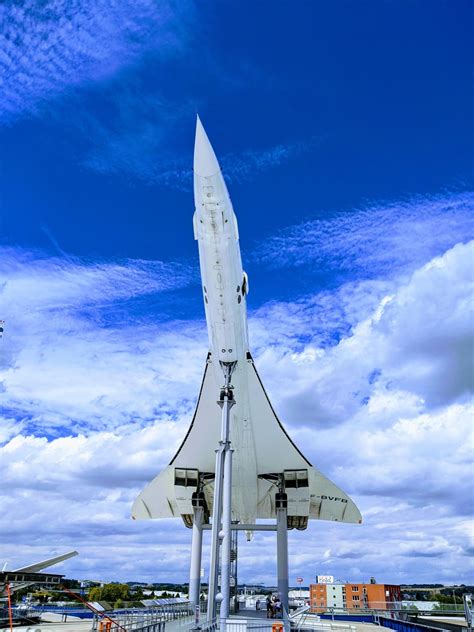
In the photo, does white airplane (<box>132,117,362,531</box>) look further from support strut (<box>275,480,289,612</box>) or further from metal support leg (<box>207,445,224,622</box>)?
metal support leg (<box>207,445,224,622</box>)

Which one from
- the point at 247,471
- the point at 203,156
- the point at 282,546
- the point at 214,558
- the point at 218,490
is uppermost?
the point at 203,156

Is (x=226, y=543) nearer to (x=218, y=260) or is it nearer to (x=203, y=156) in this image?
(x=218, y=260)

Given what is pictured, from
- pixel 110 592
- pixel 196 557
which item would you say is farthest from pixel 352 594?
pixel 196 557

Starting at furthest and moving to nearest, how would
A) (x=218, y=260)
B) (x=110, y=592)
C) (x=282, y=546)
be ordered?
(x=110, y=592) → (x=282, y=546) → (x=218, y=260)

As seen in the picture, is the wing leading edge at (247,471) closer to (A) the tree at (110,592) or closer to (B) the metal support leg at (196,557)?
(B) the metal support leg at (196,557)

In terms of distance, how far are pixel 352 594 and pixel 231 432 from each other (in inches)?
2086

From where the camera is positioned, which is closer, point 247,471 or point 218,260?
point 218,260

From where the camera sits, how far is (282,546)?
23.7 metres

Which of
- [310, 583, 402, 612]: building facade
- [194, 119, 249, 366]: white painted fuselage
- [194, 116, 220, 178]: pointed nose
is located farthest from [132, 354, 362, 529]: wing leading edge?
[310, 583, 402, 612]: building facade

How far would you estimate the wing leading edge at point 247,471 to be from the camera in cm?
2183

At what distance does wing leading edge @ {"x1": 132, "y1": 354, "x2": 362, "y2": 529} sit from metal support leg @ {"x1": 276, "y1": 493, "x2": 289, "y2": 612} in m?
0.85

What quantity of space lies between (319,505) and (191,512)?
679cm

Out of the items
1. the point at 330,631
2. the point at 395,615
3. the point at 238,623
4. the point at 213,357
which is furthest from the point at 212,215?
the point at 395,615

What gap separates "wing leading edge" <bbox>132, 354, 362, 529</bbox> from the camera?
21828 mm
